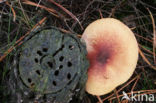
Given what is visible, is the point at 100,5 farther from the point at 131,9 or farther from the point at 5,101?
the point at 5,101

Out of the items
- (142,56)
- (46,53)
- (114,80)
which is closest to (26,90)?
(46,53)

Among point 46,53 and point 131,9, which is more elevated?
point 46,53

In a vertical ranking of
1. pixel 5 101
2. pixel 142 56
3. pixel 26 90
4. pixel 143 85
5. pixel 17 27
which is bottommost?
pixel 143 85

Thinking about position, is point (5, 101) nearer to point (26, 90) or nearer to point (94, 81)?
point (26, 90)

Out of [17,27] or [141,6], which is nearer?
[17,27]

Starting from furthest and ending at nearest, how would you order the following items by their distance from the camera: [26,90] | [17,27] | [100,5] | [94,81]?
[100,5]
[17,27]
[94,81]
[26,90]

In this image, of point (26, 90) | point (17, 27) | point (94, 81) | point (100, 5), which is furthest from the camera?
point (100, 5)
